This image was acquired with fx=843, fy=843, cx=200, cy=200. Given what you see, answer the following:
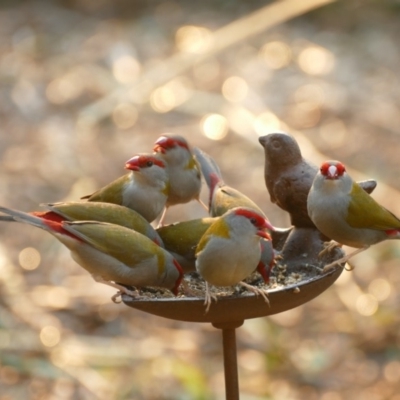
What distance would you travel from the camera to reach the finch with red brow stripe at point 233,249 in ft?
7.90

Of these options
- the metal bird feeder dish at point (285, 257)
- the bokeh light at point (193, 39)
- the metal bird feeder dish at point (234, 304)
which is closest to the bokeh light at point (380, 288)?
the metal bird feeder dish at point (285, 257)

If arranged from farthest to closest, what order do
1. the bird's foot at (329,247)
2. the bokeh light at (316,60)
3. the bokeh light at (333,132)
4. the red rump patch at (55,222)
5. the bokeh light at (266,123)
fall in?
the bokeh light at (316,60) → the bokeh light at (333,132) → the bokeh light at (266,123) → the bird's foot at (329,247) → the red rump patch at (55,222)

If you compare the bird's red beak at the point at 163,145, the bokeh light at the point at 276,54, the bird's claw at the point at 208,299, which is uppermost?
the bokeh light at the point at 276,54

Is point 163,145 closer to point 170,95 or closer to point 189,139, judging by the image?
point 189,139

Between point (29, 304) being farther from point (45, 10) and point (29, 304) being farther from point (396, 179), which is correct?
point (45, 10)

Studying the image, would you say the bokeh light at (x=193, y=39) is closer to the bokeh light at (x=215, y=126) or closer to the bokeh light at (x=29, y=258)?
the bokeh light at (x=215, y=126)

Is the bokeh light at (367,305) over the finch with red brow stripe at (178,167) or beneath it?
over

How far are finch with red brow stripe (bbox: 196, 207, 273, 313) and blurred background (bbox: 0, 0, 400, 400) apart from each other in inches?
86.7

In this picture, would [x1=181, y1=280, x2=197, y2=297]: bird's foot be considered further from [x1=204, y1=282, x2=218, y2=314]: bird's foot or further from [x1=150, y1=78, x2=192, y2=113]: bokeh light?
[x1=150, y1=78, x2=192, y2=113]: bokeh light

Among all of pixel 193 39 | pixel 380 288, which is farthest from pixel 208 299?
pixel 193 39

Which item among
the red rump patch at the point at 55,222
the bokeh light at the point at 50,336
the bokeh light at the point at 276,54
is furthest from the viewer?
the bokeh light at the point at 276,54

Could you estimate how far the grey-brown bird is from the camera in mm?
2855

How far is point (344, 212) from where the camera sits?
2.74 metres

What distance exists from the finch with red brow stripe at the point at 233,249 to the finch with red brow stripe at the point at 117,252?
131mm
